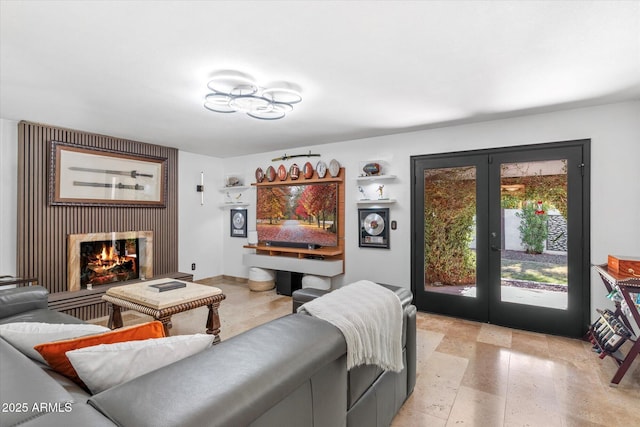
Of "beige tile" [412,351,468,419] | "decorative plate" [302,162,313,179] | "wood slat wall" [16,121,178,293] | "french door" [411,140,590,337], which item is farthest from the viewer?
"decorative plate" [302,162,313,179]

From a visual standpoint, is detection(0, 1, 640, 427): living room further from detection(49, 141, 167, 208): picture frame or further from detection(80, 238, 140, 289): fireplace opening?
detection(80, 238, 140, 289): fireplace opening

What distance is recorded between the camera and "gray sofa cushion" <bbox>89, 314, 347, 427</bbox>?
0.80 metres

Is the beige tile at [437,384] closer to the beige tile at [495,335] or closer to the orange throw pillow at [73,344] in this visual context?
the beige tile at [495,335]

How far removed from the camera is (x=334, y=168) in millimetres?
4977

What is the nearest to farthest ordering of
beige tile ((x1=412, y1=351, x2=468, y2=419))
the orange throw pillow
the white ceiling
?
the orange throw pillow < the white ceiling < beige tile ((x1=412, y1=351, x2=468, y2=419))

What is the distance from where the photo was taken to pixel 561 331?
3.50 meters

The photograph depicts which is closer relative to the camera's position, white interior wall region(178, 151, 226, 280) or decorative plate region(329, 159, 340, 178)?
decorative plate region(329, 159, 340, 178)

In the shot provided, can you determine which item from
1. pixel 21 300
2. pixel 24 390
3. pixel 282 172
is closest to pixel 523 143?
pixel 282 172

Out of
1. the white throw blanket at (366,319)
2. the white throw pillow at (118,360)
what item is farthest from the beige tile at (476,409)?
the white throw pillow at (118,360)

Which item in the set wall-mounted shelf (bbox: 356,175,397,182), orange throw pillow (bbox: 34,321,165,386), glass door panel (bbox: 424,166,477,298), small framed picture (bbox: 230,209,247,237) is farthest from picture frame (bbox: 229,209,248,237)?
orange throw pillow (bbox: 34,321,165,386)

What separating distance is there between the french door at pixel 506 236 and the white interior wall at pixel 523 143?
104 millimetres

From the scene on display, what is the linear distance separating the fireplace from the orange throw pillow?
3749mm

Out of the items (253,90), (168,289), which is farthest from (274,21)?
(168,289)

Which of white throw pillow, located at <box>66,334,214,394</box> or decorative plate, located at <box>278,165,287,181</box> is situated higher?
decorative plate, located at <box>278,165,287,181</box>
